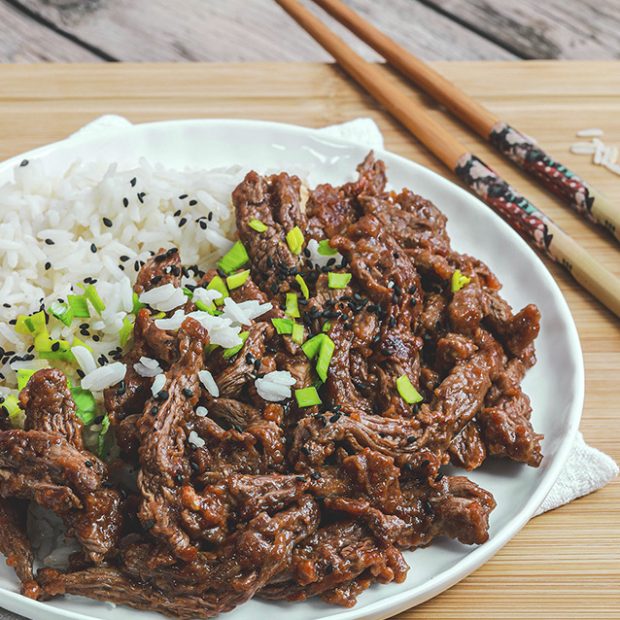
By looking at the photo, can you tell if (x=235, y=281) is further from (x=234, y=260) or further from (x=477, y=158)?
(x=477, y=158)

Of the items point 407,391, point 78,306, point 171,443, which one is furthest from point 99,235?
point 407,391

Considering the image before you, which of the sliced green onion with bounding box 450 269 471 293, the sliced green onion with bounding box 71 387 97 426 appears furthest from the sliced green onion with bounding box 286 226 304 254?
the sliced green onion with bounding box 71 387 97 426

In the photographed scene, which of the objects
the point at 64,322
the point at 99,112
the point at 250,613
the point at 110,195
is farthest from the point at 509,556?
the point at 99,112

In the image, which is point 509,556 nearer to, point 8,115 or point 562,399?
point 562,399

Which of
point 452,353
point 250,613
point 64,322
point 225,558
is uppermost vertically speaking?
point 452,353

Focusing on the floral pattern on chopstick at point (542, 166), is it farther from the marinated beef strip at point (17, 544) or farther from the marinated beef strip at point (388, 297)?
the marinated beef strip at point (17, 544)

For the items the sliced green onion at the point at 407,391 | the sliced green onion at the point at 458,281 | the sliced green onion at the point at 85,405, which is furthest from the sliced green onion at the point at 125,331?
the sliced green onion at the point at 458,281

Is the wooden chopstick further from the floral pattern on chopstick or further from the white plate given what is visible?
the white plate
